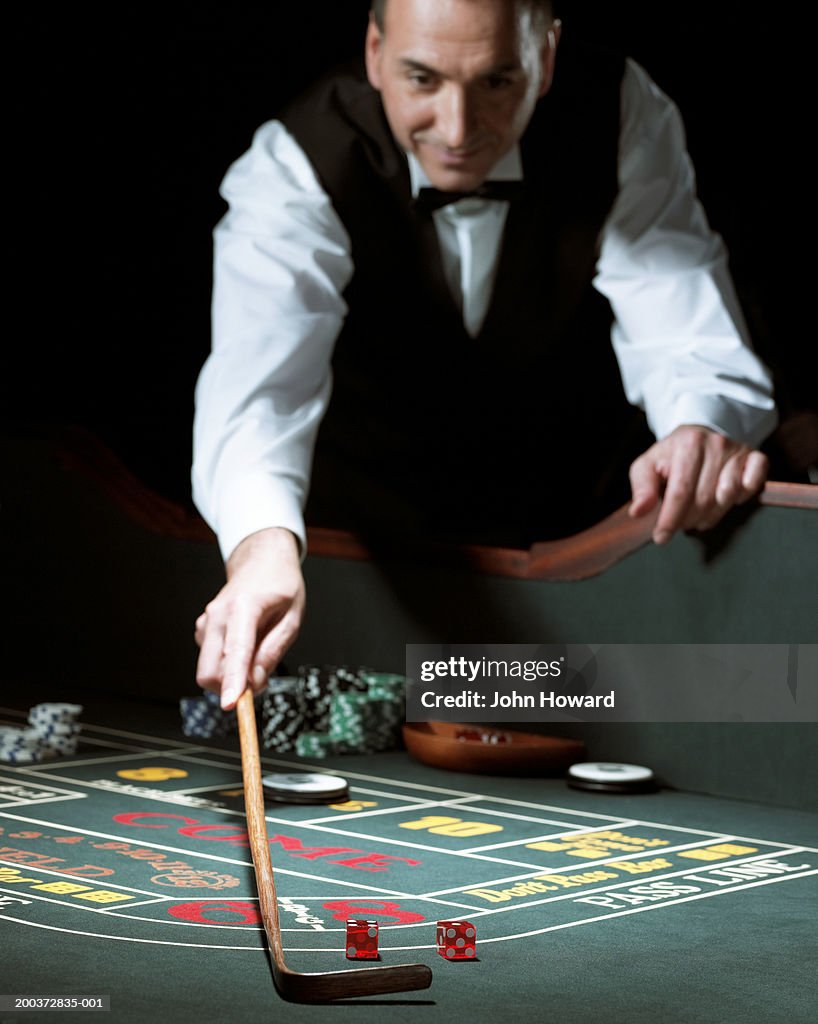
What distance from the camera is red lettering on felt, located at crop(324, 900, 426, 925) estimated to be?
269 centimetres

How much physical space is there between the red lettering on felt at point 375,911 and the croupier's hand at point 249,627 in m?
0.37

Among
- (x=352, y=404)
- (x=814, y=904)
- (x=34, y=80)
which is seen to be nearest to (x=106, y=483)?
(x=352, y=404)

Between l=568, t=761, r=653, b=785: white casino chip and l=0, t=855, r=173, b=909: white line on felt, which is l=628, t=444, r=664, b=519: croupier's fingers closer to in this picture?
l=568, t=761, r=653, b=785: white casino chip

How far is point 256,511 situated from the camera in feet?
11.4

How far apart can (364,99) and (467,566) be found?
41.5 inches

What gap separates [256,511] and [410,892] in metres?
0.87

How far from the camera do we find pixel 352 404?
4.91 metres

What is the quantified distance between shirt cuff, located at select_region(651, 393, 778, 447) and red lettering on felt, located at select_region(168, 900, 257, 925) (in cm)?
162

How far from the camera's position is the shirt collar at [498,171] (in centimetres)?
416

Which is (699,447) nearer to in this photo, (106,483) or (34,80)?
(106,483)

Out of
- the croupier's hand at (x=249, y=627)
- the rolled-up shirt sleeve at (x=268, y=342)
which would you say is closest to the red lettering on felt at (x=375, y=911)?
the croupier's hand at (x=249, y=627)

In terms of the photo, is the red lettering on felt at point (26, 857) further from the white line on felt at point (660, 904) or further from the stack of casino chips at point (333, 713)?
the stack of casino chips at point (333, 713)

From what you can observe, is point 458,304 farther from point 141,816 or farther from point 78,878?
point 78,878

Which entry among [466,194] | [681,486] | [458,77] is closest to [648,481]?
[681,486]
